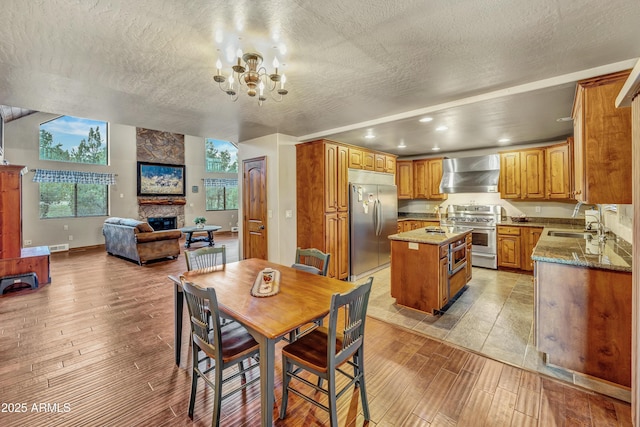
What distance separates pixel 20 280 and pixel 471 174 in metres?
8.26

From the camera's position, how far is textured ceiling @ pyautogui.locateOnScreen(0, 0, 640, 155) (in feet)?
5.30

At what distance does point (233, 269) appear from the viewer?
260cm

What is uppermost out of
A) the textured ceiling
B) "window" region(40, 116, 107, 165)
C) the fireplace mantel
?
"window" region(40, 116, 107, 165)

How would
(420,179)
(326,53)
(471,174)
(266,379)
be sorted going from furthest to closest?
(420,179) → (471,174) → (326,53) → (266,379)

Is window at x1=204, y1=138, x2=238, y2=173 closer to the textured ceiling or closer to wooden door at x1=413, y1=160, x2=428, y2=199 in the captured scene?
the textured ceiling

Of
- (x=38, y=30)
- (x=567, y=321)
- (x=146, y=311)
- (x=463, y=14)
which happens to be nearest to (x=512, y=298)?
(x=567, y=321)

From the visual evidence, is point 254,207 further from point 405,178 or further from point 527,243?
point 527,243

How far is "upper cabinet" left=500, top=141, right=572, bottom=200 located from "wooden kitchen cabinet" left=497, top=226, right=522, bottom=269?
729 millimetres

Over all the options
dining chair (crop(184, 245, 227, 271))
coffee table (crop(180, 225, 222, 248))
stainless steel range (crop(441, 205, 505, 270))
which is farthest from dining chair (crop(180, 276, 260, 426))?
coffee table (crop(180, 225, 222, 248))

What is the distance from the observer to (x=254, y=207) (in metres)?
4.96

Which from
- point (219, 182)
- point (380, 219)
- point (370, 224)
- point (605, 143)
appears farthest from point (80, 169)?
point (605, 143)

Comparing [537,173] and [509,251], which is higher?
[537,173]

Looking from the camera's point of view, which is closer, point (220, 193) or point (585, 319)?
point (585, 319)

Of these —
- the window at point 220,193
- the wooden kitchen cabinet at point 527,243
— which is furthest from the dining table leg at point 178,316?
the window at point 220,193
